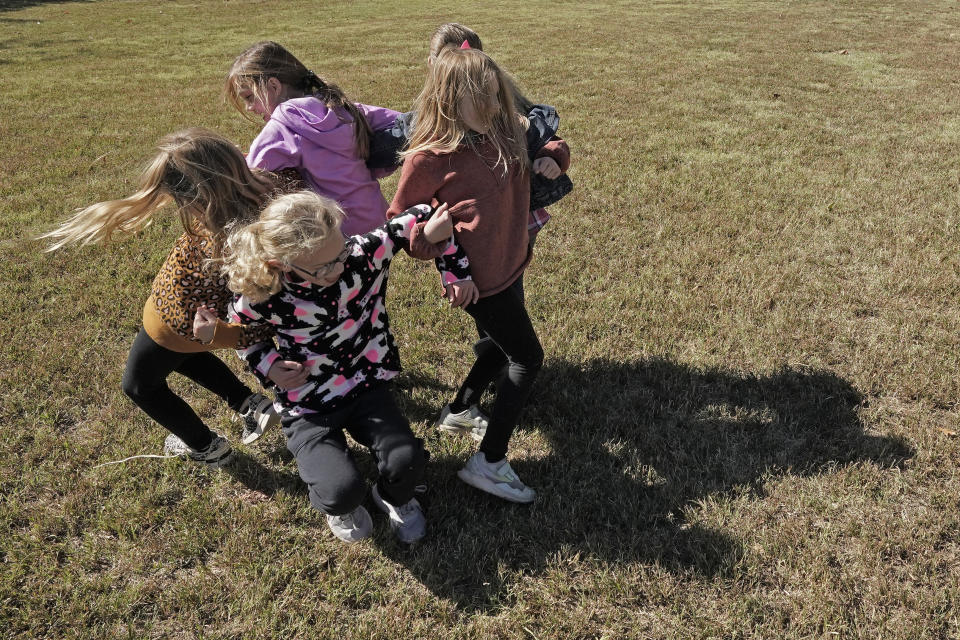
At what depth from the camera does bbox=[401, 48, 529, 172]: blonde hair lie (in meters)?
2.29

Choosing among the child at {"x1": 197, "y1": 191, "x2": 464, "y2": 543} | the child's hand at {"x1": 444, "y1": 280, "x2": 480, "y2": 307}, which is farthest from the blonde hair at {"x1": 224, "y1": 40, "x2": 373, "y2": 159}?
the child's hand at {"x1": 444, "y1": 280, "x2": 480, "y2": 307}

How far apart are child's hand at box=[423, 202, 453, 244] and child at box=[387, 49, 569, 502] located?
4.3 inches

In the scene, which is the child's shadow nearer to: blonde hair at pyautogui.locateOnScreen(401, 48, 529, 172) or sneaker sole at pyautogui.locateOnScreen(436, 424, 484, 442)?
sneaker sole at pyautogui.locateOnScreen(436, 424, 484, 442)

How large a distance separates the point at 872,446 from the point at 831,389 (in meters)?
0.46

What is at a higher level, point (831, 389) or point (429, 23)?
point (429, 23)

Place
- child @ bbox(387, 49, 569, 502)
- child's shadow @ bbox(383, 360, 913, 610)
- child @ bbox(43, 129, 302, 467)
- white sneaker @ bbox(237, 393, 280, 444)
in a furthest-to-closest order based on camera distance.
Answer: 1. white sneaker @ bbox(237, 393, 280, 444)
2. child's shadow @ bbox(383, 360, 913, 610)
3. child @ bbox(387, 49, 569, 502)
4. child @ bbox(43, 129, 302, 467)

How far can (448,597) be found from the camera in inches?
96.3

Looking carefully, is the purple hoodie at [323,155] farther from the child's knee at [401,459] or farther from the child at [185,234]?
the child's knee at [401,459]

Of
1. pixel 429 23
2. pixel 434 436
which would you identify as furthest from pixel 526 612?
pixel 429 23

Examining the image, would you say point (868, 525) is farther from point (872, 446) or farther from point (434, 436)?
point (434, 436)

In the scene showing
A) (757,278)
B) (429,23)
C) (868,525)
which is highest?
(429,23)

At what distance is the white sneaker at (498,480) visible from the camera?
Answer: 9.08 feet

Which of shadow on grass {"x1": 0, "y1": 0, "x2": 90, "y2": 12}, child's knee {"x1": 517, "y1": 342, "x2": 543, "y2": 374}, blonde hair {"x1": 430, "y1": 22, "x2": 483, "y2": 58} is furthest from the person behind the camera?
shadow on grass {"x1": 0, "y1": 0, "x2": 90, "y2": 12}

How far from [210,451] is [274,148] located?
4.84 feet
